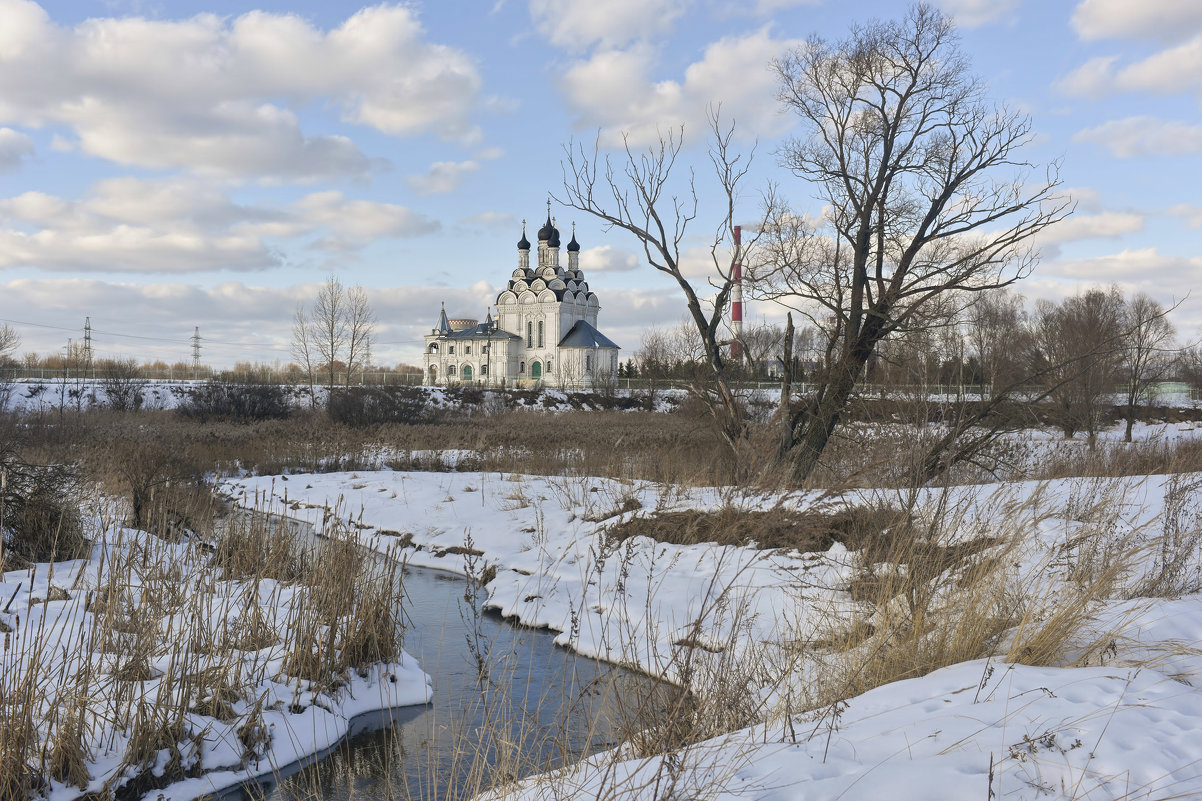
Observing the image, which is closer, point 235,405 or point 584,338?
point 235,405

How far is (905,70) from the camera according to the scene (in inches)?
488

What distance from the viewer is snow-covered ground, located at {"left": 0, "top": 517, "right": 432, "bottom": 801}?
414 centimetres

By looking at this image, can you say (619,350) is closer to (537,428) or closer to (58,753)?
(537,428)

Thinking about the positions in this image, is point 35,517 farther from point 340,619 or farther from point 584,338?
point 584,338

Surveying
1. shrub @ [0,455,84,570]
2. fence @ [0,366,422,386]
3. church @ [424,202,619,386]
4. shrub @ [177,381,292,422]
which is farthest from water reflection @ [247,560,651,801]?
church @ [424,202,619,386]

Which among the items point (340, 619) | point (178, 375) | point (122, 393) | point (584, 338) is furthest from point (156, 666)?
point (584, 338)

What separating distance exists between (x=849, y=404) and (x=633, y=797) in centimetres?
1043

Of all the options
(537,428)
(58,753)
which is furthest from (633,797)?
(537,428)

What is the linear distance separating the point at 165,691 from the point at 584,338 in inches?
2490

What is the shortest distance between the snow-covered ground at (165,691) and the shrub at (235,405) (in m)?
23.1

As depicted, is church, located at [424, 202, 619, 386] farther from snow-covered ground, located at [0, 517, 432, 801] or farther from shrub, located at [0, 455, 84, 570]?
snow-covered ground, located at [0, 517, 432, 801]

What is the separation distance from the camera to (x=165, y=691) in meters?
4.58

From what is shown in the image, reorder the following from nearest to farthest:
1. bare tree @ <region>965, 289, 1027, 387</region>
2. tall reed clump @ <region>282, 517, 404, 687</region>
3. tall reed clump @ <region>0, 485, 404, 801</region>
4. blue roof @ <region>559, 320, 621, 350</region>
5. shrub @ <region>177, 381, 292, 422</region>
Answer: tall reed clump @ <region>0, 485, 404, 801</region>
tall reed clump @ <region>282, 517, 404, 687</region>
bare tree @ <region>965, 289, 1027, 387</region>
shrub @ <region>177, 381, 292, 422</region>
blue roof @ <region>559, 320, 621, 350</region>

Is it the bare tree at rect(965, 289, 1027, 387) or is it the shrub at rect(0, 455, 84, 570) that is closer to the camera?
the shrub at rect(0, 455, 84, 570)
